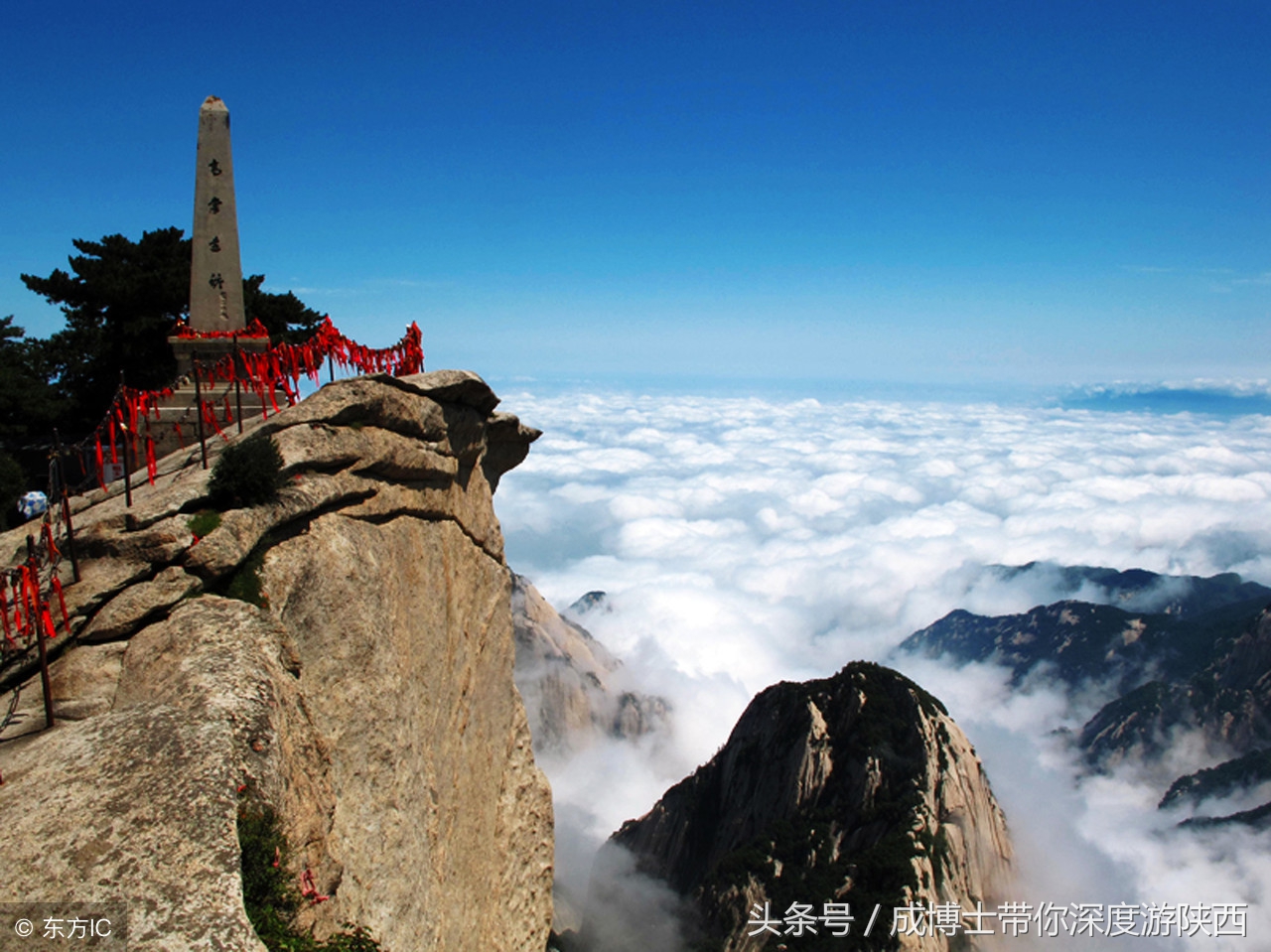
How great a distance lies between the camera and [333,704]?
48.9ft

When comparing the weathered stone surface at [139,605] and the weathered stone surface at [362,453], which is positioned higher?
the weathered stone surface at [362,453]

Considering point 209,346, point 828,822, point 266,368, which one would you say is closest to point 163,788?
point 266,368

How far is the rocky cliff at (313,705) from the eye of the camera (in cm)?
849

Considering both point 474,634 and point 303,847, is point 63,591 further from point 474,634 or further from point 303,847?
point 474,634

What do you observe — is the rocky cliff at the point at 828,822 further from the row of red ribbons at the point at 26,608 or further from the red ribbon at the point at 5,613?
the red ribbon at the point at 5,613

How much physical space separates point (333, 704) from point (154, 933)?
7487mm

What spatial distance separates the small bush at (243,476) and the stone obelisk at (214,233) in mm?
10540

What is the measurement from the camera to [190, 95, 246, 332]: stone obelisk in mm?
23062

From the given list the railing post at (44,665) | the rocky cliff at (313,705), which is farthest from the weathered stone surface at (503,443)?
the railing post at (44,665)

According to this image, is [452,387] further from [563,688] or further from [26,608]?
[563,688]

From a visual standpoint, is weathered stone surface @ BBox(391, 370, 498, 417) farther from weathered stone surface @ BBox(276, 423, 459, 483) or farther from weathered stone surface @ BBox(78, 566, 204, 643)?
weathered stone surface @ BBox(78, 566, 204, 643)

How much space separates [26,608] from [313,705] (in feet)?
15.2

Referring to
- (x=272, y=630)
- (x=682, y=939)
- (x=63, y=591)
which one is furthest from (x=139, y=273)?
(x=682, y=939)

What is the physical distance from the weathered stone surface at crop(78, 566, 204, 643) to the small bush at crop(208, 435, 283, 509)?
1.87 meters
